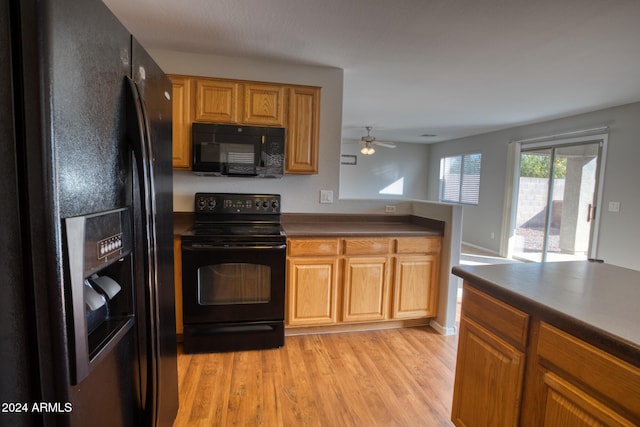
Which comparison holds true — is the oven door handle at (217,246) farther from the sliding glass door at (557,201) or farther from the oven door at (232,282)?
the sliding glass door at (557,201)

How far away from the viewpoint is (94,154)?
2.43 feet

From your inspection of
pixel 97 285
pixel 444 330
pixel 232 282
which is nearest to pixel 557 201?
pixel 444 330

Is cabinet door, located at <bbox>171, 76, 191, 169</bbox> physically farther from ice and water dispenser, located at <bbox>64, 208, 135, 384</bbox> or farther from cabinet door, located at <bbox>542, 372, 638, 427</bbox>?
cabinet door, located at <bbox>542, 372, 638, 427</bbox>

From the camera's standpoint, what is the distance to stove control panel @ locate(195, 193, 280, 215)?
107 inches

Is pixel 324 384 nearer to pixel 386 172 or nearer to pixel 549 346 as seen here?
pixel 549 346

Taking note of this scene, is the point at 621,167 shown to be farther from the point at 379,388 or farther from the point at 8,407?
the point at 8,407

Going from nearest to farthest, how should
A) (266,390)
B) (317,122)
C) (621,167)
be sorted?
1. (266,390)
2. (317,122)
3. (621,167)

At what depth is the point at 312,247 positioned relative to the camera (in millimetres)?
2494

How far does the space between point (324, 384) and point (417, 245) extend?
52.2 inches

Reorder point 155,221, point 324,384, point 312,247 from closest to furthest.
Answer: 1. point 155,221
2. point 324,384
3. point 312,247

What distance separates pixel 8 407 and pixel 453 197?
7.73 metres

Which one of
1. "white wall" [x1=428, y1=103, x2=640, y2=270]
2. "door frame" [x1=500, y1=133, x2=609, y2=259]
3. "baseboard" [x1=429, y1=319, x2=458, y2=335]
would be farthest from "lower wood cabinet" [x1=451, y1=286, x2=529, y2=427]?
"door frame" [x1=500, y1=133, x2=609, y2=259]

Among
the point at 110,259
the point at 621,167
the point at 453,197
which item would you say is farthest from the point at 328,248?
the point at 453,197

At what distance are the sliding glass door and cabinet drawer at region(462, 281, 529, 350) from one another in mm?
4034
